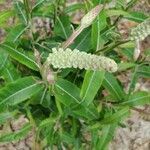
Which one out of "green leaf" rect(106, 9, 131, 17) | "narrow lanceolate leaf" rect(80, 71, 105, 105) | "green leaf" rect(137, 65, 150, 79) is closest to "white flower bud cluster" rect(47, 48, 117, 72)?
"narrow lanceolate leaf" rect(80, 71, 105, 105)

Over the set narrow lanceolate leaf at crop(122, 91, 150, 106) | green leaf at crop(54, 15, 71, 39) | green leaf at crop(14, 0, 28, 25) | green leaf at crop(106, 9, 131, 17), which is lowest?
narrow lanceolate leaf at crop(122, 91, 150, 106)

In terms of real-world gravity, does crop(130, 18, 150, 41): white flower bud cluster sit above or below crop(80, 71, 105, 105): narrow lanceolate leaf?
above

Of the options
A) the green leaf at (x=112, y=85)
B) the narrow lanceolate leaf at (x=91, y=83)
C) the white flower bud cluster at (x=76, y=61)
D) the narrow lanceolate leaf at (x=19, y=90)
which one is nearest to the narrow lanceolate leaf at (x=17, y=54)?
the narrow lanceolate leaf at (x=19, y=90)

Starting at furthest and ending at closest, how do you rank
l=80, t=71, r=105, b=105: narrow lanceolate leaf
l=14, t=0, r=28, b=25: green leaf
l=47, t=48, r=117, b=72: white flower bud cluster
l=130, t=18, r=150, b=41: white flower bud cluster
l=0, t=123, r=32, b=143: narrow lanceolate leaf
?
l=0, t=123, r=32, b=143: narrow lanceolate leaf
l=14, t=0, r=28, b=25: green leaf
l=80, t=71, r=105, b=105: narrow lanceolate leaf
l=130, t=18, r=150, b=41: white flower bud cluster
l=47, t=48, r=117, b=72: white flower bud cluster

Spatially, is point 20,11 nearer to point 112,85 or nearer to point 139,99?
point 112,85

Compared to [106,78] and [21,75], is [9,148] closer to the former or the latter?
[21,75]

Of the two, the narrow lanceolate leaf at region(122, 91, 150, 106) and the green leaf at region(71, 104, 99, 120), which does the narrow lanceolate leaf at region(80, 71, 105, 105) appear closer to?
the green leaf at region(71, 104, 99, 120)

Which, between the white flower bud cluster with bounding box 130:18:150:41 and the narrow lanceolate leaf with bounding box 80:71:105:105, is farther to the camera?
the narrow lanceolate leaf with bounding box 80:71:105:105

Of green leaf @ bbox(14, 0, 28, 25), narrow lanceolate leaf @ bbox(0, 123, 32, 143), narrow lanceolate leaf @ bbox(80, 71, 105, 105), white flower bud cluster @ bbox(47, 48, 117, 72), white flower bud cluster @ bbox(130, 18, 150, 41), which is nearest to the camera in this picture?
white flower bud cluster @ bbox(47, 48, 117, 72)
